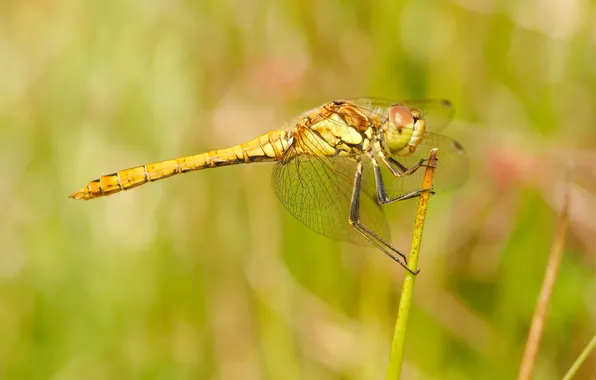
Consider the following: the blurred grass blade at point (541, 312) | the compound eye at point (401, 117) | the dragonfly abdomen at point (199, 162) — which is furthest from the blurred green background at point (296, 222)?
the blurred grass blade at point (541, 312)

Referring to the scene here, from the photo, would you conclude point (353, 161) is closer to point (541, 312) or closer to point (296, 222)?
point (296, 222)

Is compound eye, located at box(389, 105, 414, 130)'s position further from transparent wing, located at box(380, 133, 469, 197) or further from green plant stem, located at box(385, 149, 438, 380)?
green plant stem, located at box(385, 149, 438, 380)

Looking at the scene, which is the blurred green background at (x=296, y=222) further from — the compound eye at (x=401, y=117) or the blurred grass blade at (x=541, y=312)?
the blurred grass blade at (x=541, y=312)

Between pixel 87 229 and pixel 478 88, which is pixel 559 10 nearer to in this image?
pixel 478 88

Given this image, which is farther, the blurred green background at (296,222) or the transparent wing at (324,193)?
the blurred green background at (296,222)

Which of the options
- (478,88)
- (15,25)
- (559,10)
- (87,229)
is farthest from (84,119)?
(559,10)

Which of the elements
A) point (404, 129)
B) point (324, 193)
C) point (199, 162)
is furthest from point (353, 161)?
point (199, 162)

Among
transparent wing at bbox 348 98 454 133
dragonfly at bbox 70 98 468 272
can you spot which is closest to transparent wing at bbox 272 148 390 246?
dragonfly at bbox 70 98 468 272
